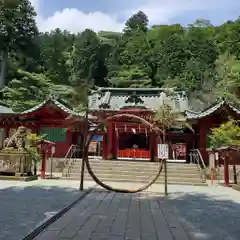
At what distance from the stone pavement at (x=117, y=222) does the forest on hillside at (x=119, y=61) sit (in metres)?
26.7

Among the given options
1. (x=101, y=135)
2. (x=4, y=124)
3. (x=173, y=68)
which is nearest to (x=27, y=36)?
(x=173, y=68)

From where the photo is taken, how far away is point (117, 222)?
Result: 22.5 feet

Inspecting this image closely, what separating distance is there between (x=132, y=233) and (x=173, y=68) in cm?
4254

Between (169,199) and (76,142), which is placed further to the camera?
(76,142)

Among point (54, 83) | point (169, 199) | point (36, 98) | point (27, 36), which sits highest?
point (27, 36)

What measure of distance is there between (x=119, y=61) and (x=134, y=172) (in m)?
37.2

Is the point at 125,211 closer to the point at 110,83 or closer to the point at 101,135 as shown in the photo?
the point at 101,135

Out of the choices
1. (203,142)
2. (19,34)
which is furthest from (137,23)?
(203,142)

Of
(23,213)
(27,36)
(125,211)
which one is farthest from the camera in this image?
(27,36)

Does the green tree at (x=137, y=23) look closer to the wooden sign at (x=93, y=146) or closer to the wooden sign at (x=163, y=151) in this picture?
the wooden sign at (x=93, y=146)

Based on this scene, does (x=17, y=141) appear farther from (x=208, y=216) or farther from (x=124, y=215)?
(x=208, y=216)

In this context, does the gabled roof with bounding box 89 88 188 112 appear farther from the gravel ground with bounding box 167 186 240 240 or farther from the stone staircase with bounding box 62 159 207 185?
the gravel ground with bounding box 167 186 240 240

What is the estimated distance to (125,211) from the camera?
836cm

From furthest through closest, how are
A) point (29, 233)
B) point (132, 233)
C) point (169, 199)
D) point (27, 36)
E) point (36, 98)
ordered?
point (27, 36)
point (36, 98)
point (169, 199)
point (132, 233)
point (29, 233)
